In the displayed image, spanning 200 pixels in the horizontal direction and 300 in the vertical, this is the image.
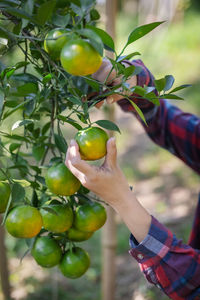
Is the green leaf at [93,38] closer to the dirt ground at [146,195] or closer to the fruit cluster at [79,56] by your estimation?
the fruit cluster at [79,56]

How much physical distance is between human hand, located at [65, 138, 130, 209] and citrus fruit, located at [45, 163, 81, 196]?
0.07 ft

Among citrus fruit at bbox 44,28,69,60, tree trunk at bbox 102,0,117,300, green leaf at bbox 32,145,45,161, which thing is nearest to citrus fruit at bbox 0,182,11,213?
green leaf at bbox 32,145,45,161

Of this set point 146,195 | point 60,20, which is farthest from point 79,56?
point 146,195

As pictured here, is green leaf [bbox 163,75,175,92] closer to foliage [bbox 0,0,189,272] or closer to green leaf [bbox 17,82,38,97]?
foliage [bbox 0,0,189,272]

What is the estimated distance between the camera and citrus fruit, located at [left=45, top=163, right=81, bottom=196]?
21.7 inches

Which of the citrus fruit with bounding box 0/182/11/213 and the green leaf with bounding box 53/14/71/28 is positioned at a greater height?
the green leaf with bounding box 53/14/71/28

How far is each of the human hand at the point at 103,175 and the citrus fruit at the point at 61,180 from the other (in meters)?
0.02

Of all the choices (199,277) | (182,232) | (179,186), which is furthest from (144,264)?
(179,186)

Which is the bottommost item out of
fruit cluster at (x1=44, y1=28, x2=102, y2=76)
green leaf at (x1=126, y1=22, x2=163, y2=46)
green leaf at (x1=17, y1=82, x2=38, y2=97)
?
green leaf at (x1=17, y1=82, x2=38, y2=97)

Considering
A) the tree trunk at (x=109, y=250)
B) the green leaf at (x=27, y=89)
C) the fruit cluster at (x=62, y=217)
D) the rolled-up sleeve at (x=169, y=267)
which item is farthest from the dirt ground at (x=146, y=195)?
the green leaf at (x=27, y=89)

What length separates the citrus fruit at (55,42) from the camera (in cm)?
48

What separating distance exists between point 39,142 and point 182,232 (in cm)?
140

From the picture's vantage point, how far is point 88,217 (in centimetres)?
59

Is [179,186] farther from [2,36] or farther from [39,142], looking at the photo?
[2,36]
